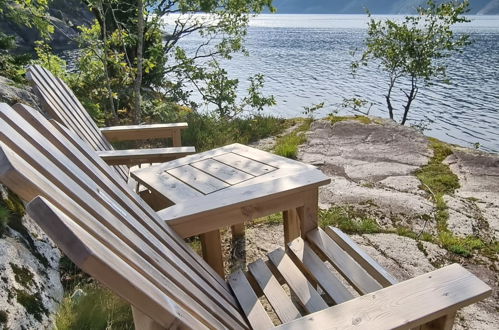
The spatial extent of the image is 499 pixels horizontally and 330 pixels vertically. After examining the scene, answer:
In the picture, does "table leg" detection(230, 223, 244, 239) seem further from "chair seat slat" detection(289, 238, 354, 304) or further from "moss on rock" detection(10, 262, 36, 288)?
"moss on rock" detection(10, 262, 36, 288)

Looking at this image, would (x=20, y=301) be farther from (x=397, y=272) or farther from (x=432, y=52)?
(x=432, y=52)

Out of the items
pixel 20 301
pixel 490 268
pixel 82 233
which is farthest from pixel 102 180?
pixel 490 268

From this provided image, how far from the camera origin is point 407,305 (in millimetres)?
1271

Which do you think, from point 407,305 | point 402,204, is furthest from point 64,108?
point 402,204

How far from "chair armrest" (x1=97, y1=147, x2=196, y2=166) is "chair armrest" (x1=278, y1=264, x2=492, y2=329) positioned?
1958 mm

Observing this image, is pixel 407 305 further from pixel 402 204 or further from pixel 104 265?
pixel 402 204

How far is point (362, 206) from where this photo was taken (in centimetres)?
405

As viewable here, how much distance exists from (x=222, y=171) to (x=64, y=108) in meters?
1.48

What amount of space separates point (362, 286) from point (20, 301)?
1627 millimetres

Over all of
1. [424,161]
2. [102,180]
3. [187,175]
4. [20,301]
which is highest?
[102,180]

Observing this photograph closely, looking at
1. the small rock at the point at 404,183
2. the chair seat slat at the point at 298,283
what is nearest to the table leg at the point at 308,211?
the chair seat slat at the point at 298,283

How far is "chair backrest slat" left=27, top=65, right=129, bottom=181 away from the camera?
292 cm

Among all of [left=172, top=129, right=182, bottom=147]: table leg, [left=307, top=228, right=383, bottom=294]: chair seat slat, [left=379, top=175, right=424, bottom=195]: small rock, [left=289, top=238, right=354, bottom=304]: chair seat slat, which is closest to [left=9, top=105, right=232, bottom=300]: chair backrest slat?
[left=289, top=238, right=354, bottom=304]: chair seat slat

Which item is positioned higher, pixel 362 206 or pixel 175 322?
pixel 175 322
